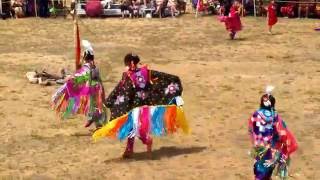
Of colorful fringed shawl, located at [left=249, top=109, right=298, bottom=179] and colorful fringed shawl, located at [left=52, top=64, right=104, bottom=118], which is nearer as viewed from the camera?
colorful fringed shawl, located at [left=249, top=109, right=298, bottom=179]

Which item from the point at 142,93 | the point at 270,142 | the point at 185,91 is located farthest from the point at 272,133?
the point at 185,91

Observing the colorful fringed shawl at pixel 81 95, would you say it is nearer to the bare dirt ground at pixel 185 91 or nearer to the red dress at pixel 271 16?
the bare dirt ground at pixel 185 91

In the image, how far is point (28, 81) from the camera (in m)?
16.2

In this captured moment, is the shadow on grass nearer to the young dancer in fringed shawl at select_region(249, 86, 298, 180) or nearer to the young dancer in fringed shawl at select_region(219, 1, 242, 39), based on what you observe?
the young dancer in fringed shawl at select_region(249, 86, 298, 180)

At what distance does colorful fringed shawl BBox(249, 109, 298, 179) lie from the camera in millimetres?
8266

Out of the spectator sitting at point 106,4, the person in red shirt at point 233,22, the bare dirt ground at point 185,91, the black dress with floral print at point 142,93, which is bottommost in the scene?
the bare dirt ground at point 185,91

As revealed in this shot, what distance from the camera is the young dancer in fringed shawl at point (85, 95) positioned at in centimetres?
1147

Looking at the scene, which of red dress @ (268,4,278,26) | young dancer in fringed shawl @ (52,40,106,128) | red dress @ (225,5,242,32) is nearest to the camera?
young dancer in fringed shawl @ (52,40,106,128)

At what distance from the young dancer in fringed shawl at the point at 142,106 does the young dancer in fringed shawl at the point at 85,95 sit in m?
1.18

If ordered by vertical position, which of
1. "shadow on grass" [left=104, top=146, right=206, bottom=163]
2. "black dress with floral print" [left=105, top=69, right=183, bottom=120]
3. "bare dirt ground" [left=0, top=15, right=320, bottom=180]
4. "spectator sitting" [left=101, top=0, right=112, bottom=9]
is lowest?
"shadow on grass" [left=104, top=146, right=206, bottom=163]

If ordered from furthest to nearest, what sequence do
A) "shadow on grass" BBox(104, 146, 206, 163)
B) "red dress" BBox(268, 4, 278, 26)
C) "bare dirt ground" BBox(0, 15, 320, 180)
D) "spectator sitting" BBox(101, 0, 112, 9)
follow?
"spectator sitting" BBox(101, 0, 112, 9), "red dress" BBox(268, 4, 278, 26), "shadow on grass" BBox(104, 146, 206, 163), "bare dirt ground" BBox(0, 15, 320, 180)

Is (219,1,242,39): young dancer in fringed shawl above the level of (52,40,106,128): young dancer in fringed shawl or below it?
above

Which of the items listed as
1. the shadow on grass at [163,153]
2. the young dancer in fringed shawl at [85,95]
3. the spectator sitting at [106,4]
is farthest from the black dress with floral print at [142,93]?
the spectator sitting at [106,4]

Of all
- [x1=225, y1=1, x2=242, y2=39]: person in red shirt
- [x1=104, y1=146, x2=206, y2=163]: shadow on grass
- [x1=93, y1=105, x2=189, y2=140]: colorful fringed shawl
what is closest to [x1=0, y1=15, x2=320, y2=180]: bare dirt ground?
[x1=104, y1=146, x2=206, y2=163]: shadow on grass
